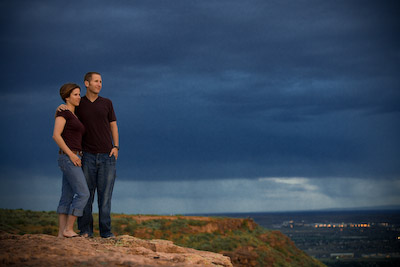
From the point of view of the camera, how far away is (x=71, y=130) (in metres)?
8.07

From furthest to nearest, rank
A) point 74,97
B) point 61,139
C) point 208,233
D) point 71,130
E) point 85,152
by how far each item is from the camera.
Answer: point 208,233, point 85,152, point 74,97, point 71,130, point 61,139

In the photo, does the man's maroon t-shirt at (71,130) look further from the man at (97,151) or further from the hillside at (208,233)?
the hillside at (208,233)

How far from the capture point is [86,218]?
866cm

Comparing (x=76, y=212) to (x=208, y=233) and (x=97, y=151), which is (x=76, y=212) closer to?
(x=97, y=151)

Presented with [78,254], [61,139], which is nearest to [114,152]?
[61,139]

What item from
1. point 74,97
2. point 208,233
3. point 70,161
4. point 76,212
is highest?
point 74,97

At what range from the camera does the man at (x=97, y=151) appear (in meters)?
8.47

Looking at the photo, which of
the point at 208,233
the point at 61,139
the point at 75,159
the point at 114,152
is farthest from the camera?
the point at 208,233

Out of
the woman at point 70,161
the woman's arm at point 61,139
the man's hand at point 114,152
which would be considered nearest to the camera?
the woman's arm at point 61,139

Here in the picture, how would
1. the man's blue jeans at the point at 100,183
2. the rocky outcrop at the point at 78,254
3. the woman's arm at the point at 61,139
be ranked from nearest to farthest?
1. the rocky outcrop at the point at 78,254
2. the woman's arm at the point at 61,139
3. the man's blue jeans at the point at 100,183

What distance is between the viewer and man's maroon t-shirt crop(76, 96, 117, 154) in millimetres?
8469

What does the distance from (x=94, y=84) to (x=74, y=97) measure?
1.62 ft

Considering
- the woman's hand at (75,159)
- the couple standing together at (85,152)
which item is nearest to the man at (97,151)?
the couple standing together at (85,152)

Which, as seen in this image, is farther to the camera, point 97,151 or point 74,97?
point 97,151
